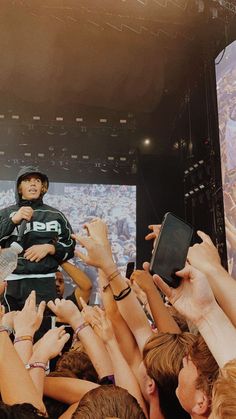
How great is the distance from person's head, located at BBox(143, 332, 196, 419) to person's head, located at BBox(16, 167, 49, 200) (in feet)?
4.69

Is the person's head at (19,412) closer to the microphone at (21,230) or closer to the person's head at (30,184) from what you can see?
the microphone at (21,230)

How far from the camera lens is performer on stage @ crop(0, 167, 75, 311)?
7.08ft

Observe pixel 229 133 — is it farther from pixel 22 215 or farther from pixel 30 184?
pixel 22 215

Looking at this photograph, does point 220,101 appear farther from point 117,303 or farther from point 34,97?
point 117,303

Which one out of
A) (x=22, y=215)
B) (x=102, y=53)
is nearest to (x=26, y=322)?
(x=22, y=215)

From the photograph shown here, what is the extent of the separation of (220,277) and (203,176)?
17.1 feet

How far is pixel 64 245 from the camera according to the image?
7.50ft

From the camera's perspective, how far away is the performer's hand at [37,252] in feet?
6.92

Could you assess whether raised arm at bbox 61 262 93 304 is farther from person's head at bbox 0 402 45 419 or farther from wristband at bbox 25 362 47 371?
person's head at bbox 0 402 45 419

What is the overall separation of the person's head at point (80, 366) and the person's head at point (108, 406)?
1.37 ft

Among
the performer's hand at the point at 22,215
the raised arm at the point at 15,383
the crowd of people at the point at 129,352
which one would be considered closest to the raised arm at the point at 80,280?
the performer's hand at the point at 22,215

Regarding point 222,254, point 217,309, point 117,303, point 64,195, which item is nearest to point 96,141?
point 64,195

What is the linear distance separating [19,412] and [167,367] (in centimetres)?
42

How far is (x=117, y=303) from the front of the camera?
1.35m
